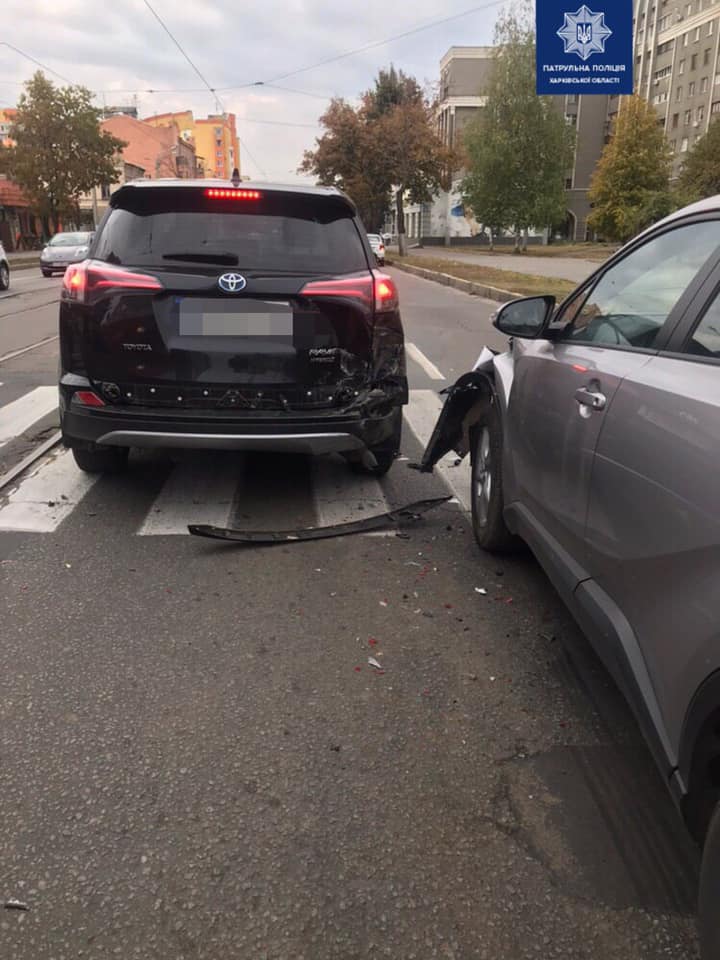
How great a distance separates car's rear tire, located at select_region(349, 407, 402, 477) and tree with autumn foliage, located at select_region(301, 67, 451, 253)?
42.4m

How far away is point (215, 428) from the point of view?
14.1 ft

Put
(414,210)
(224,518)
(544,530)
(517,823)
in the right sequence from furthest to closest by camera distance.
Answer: (414,210), (224,518), (544,530), (517,823)

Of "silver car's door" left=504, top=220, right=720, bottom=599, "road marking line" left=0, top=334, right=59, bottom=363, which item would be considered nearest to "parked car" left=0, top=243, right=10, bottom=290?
"road marking line" left=0, top=334, right=59, bottom=363

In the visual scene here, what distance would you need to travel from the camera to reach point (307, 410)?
437 centimetres

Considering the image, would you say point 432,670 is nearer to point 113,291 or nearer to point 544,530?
point 544,530

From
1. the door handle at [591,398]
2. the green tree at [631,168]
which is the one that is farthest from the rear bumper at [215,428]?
the green tree at [631,168]

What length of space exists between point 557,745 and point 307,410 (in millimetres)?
2328

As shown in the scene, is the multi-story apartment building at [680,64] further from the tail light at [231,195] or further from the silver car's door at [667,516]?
the silver car's door at [667,516]

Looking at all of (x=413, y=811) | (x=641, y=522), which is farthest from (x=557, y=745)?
(x=641, y=522)

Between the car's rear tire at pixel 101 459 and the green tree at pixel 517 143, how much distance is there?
46.2 meters

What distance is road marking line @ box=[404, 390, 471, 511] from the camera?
17.4 ft

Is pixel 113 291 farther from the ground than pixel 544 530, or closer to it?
farther from the ground

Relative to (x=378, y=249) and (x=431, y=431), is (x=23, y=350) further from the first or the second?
(x=378, y=249)

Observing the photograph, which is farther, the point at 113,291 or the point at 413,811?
the point at 113,291
